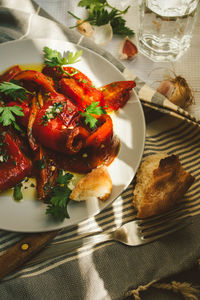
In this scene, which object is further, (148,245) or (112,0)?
(112,0)

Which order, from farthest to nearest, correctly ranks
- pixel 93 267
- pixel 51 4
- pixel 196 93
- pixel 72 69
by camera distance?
pixel 51 4 → pixel 196 93 → pixel 72 69 → pixel 93 267

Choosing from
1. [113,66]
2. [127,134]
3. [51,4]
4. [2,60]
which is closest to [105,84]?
[113,66]

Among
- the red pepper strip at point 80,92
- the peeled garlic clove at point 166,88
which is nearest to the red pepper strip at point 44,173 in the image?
the red pepper strip at point 80,92

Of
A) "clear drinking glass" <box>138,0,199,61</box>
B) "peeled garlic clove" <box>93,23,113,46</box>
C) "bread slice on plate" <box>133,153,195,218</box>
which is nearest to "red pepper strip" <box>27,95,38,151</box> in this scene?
"bread slice on plate" <box>133,153,195,218</box>

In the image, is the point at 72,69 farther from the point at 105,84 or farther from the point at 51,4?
the point at 51,4

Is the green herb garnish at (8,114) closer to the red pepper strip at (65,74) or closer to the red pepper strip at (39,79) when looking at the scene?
the red pepper strip at (39,79)

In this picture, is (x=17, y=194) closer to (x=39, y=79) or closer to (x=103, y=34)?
(x=39, y=79)

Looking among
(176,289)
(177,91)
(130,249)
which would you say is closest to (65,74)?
(177,91)
